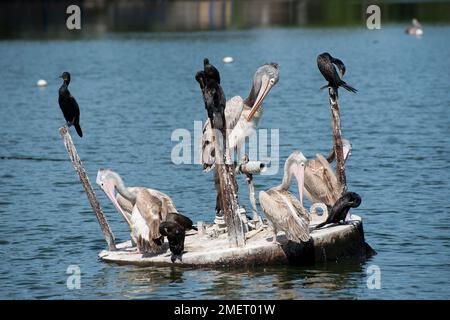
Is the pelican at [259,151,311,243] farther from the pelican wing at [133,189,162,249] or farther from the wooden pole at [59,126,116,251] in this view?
the wooden pole at [59,126,116,251]

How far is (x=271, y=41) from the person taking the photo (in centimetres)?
7281

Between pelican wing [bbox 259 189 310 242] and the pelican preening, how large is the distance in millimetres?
1255

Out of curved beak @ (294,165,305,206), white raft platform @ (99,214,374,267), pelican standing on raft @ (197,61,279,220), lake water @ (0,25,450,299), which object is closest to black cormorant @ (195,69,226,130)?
pelican standing on raft @ (197,61,279,220)

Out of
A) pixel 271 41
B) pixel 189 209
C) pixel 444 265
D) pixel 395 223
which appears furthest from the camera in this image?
pixel 271 41

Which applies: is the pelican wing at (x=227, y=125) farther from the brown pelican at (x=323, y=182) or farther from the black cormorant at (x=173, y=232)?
the brown pelican at (x=323, y=182)

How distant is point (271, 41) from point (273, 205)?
55846 mm

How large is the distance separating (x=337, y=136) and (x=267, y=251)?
89.7 inches

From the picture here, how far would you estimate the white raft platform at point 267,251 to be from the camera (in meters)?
17.9

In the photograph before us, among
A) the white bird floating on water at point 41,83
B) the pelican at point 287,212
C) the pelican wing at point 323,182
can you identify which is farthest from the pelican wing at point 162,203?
the white bird floating on water at point 41,83

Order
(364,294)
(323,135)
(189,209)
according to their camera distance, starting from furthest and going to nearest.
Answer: (323,135) < (189,209) < (364,294)

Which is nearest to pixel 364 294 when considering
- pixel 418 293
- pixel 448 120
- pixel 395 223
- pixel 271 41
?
pixel 418 293

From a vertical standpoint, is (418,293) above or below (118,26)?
below

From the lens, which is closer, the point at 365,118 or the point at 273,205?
the point at 273,205

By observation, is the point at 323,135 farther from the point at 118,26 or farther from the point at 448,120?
the point at 118,26
